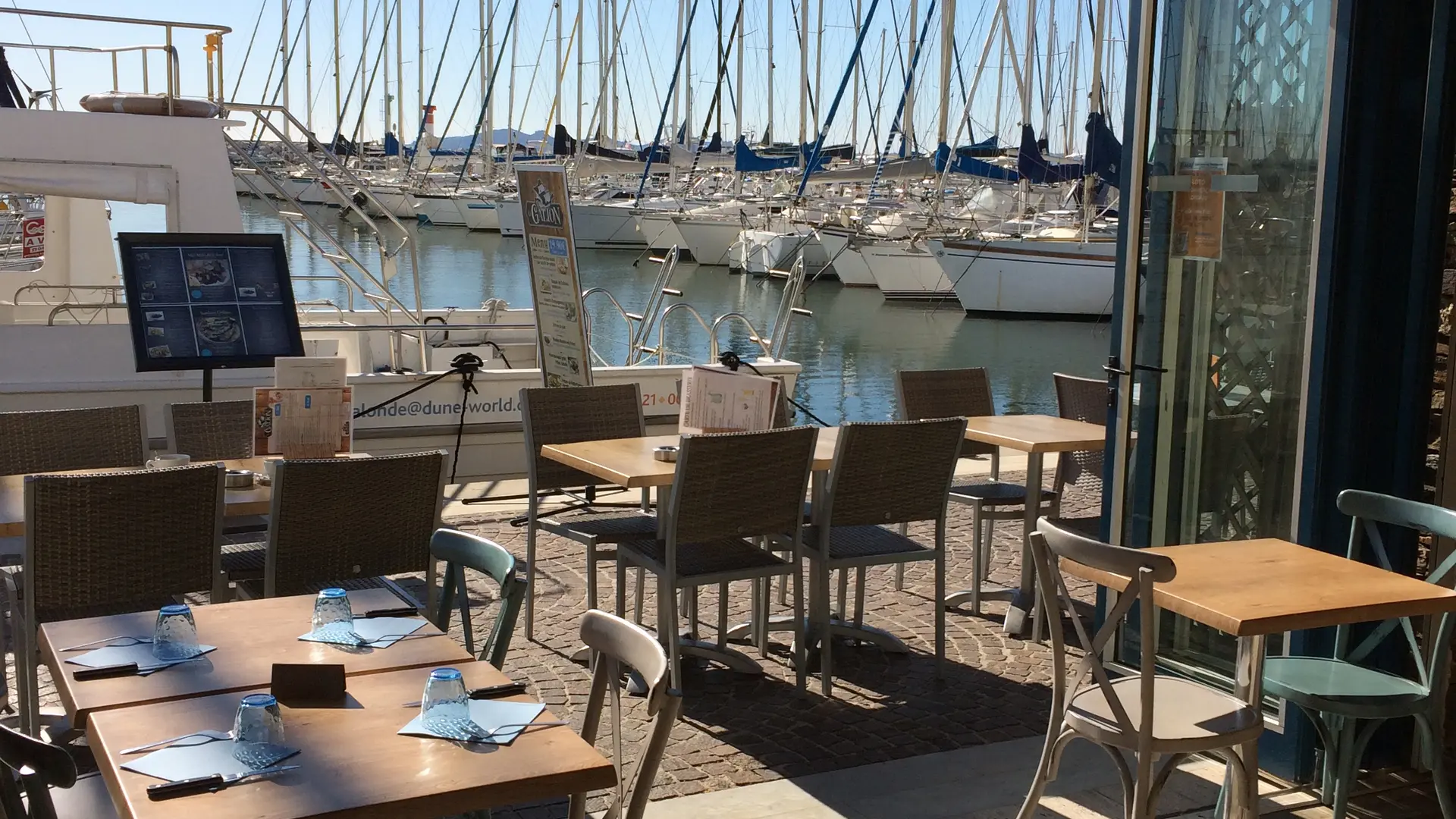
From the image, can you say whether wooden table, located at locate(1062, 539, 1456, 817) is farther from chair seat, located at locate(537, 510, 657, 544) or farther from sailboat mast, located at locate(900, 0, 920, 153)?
sailboat mast, located at locate(900, 0, 920, 153)

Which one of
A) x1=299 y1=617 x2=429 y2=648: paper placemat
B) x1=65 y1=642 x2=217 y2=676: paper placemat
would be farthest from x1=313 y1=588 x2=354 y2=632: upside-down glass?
x1=65 y1=642 x2=217 y2=676: paper placemat

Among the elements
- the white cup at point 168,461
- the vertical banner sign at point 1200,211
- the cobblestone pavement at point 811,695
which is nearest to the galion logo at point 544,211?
the cobblestone pavement at point 811,695

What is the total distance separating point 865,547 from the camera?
5066 millimetres

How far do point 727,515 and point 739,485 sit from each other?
10 centimetres

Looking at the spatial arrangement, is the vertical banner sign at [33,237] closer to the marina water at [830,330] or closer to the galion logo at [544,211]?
→ the galion logo at [544,211]

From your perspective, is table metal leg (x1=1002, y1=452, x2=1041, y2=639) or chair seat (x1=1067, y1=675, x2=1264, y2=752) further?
table metal leg (x1=1002, y1=452, x2=1041, y2=639)

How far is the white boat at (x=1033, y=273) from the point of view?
2748 centimetres

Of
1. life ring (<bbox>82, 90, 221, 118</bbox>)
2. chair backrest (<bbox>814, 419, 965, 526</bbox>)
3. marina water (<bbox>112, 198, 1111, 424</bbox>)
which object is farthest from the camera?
marina water (<bbox>112, 198, 1111, 424</bbox>)

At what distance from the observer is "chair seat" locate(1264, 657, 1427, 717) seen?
3510mm

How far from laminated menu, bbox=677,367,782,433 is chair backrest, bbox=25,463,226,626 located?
1910mm

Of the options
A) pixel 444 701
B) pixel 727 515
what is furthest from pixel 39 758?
pixel 727 515

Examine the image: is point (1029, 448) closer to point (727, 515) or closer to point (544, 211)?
point (727, 515)

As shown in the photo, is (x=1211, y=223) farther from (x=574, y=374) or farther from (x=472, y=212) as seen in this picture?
(x=472, y=212)

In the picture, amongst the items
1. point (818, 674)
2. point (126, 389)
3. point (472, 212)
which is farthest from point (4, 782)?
point (472, 212)
